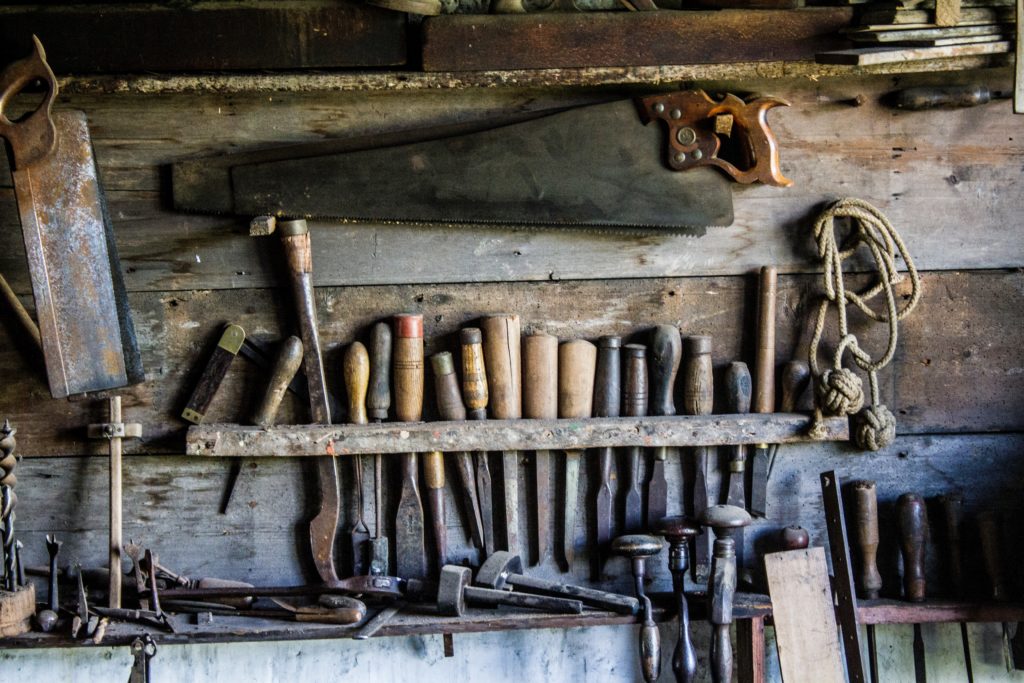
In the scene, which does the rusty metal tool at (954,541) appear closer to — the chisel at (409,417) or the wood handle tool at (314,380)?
the chisel at (409,417)

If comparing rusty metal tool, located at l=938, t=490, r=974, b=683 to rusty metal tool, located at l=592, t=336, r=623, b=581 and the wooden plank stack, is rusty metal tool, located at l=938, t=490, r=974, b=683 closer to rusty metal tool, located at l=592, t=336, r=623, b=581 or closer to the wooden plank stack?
rusty metal tool, located at l=592, t=336, r=623, b=581

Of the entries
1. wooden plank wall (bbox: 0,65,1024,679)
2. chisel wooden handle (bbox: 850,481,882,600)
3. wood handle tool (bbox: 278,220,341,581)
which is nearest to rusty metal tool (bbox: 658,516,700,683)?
wooden plank wall (bbox: 0,65,1024,679)

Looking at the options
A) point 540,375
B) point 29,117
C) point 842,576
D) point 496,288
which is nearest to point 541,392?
point 540,375

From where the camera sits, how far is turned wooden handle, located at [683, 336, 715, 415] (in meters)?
2.29

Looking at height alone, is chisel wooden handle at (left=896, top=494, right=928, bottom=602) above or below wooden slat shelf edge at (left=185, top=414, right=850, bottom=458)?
below

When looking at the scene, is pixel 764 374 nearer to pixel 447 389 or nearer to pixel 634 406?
pixel 634 406

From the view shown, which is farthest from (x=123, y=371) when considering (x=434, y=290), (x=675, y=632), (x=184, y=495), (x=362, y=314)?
(x=675, y=632)

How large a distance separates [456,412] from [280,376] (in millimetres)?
370

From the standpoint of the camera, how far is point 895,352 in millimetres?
2354

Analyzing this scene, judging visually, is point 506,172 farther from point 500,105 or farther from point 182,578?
point 182,578

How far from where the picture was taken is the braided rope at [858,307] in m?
2.23

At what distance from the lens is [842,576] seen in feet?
7.24

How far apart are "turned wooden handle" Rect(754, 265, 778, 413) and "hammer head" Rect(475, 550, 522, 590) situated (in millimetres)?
604

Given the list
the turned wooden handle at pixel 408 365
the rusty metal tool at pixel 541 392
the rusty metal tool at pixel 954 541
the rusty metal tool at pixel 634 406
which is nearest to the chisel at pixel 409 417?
the turned wooden handle at pixel 408 365
